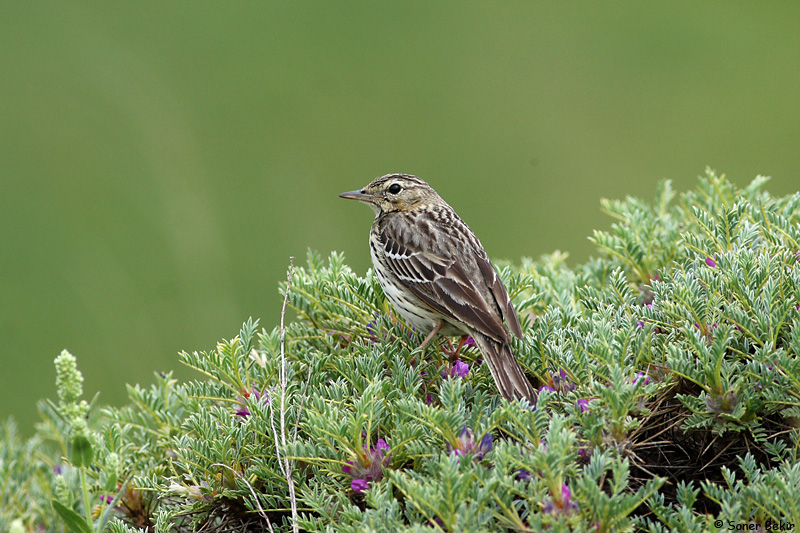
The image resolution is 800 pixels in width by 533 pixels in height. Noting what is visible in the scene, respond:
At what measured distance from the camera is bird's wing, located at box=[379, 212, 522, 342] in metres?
3.97

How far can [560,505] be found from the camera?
2.36 metres

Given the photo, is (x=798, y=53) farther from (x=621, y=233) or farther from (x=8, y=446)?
(x=8, y=446)

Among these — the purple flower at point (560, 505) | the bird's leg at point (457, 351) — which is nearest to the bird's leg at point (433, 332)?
the bird's leg at point (457, 351)

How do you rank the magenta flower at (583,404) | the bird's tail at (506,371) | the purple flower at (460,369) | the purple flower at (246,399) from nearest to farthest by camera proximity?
the magenta flower at (583,404)
the bird's tail at (506,371)
the purple flower at (246,399)
the purple flower at (460,369)

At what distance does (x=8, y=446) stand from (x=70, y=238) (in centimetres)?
463

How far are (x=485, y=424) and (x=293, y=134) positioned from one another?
8.05 meters

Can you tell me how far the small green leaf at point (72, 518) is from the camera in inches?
101

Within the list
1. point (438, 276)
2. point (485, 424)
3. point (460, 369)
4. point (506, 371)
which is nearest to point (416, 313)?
point (438, 276)

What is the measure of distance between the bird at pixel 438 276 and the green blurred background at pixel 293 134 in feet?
8.09

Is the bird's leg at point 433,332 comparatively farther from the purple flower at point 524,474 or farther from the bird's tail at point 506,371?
the purple flower at point 524,474

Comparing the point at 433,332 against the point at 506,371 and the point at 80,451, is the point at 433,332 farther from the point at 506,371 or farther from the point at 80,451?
the point at 80,451

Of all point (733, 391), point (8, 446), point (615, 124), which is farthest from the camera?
point (615, 124)

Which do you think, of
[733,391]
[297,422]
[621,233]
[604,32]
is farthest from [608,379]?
[604,32]

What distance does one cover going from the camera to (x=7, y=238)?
8680 millimetres
